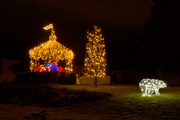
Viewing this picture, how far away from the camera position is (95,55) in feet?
64.2

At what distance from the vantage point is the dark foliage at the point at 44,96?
13156 millimetres

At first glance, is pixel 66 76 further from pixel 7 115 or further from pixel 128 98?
pixel 7 115

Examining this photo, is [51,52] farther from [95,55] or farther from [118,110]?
[118,110]

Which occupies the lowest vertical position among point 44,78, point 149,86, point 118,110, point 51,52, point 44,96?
point 118,110

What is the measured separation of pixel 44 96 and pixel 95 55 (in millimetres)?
6127

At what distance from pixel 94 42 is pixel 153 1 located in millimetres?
15912

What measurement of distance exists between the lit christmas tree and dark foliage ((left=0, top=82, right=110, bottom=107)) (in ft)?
14.2

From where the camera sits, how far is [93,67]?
19.7m

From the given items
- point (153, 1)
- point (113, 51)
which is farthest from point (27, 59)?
point (153, 1)

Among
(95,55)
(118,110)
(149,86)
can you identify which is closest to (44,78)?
(95,55)

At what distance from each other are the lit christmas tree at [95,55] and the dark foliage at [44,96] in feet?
14.2

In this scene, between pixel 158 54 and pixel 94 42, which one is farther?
pixel 158 54

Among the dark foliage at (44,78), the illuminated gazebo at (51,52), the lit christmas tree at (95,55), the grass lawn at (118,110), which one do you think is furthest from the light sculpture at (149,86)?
the illuminated gazebo at (51,52)

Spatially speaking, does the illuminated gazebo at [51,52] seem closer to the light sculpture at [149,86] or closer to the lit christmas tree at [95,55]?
the lit christmas tree at [95,55]
